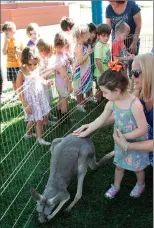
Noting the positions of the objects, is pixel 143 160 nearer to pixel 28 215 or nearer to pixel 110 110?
pixel 110 110

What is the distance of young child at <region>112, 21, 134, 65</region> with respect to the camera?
458 centimetres

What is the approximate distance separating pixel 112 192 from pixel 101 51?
7.36 feet

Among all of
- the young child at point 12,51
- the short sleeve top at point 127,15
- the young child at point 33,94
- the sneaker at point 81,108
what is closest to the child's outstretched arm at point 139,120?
the young child at point 33,94

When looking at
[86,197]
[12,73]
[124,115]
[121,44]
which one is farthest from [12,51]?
[124,115]

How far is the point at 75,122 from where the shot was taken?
414cm

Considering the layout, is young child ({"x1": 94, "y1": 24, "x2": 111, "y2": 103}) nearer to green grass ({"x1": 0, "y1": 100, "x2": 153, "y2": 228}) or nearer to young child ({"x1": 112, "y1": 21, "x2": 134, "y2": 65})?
young child ({"x1": 112, "y1": 21, "x2": 134, "y2": 65})

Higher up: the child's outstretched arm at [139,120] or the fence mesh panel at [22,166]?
the child's outstretched arm at [139,120]

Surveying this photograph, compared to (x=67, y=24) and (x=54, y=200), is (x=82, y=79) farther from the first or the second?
(x=54, y=200)

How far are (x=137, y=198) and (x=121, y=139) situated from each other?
27.9 inches

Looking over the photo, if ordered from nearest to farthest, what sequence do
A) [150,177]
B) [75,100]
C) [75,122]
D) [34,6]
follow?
[150,177]
[75,122]
[75,100]
[34,6]

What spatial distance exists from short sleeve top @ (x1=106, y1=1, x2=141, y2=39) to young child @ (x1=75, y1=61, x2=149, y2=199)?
2.48 meters

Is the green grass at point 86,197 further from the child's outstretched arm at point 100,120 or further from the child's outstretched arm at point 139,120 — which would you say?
the child's outstretched arm at point 139,120

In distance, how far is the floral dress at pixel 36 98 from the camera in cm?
360

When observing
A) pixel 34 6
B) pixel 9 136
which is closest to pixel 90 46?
pixel 9 136
